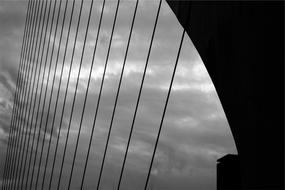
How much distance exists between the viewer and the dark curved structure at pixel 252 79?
718 cm

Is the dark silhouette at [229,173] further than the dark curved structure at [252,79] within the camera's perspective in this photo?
Yes

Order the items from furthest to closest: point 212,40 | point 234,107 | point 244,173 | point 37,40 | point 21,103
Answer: point 21,103 → point 37,40 → point 212,40 → point 234,107 → point 244,173

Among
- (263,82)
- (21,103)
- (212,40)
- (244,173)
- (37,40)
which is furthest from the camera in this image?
(21,103)

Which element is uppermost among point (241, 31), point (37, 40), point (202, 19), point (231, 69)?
point (37, 40)

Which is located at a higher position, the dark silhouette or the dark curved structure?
the dark curved structure

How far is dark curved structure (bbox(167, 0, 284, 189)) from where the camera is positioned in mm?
7180

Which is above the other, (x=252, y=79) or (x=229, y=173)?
(x=252, y=79)

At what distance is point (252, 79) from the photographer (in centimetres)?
791

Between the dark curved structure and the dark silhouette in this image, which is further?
the dark silhouette

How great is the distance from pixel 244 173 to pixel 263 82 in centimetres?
203

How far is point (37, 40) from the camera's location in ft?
102

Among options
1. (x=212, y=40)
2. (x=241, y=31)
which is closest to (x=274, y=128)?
(x=241, y=31)

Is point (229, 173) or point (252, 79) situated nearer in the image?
point (252, 79)

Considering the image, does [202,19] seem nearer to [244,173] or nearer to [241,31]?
[241,31]
